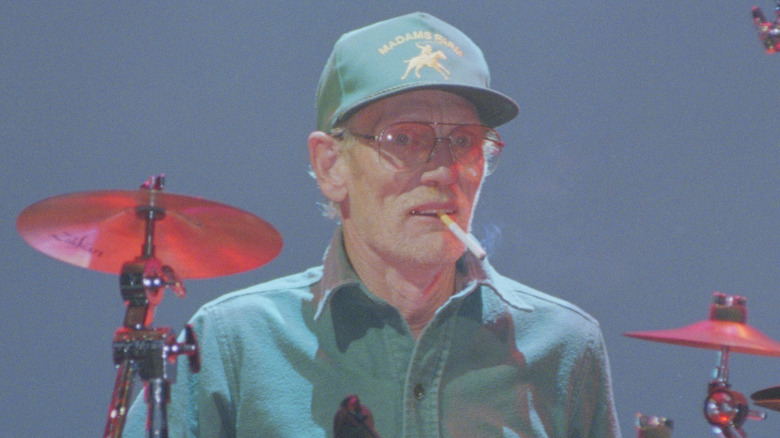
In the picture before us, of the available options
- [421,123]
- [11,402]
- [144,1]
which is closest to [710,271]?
[421,123]

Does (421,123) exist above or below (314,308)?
above

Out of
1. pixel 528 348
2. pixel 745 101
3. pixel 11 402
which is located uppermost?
pixel 745 101

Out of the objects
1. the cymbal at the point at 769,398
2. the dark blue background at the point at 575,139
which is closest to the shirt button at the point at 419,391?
the cymbal at the point at 769,398

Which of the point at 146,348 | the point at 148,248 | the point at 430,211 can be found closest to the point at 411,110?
the point at 430,211

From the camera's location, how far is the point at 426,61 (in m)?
1.65

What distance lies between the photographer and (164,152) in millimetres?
2295

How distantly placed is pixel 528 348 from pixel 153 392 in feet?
2.72

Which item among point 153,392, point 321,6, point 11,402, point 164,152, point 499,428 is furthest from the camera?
point 321,6

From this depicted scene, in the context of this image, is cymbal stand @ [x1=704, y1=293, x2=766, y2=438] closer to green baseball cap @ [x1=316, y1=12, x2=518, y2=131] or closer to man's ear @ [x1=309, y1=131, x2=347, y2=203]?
green baseball cap @ [x1=316, y1=12, x2=518, y2=131]

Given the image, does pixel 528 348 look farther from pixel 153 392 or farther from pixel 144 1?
pixel 144 1

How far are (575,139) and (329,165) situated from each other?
3.50ft

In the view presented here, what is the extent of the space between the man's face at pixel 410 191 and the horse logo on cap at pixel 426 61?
2.6 inches

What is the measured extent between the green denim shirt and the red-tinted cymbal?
16 centimetres

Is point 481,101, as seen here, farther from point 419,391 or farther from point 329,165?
point 419,391
